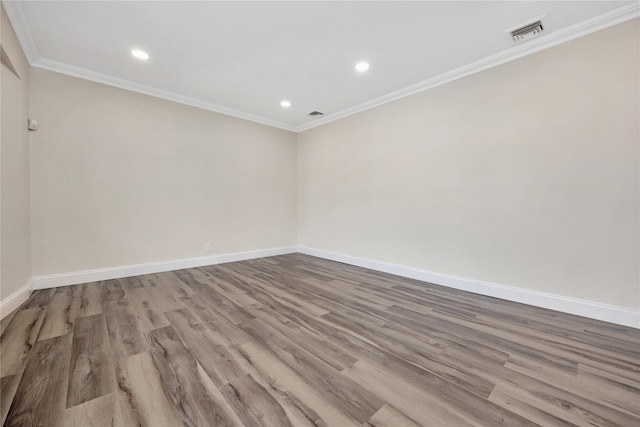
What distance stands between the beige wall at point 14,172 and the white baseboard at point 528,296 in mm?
3950

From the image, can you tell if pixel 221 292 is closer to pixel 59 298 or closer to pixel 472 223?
pixel 59 298

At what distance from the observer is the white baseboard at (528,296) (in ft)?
6.91

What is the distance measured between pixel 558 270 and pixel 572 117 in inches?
55.6

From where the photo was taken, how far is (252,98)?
3783mm

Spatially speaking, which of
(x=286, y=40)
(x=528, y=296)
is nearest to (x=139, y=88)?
(x=286, y=40)

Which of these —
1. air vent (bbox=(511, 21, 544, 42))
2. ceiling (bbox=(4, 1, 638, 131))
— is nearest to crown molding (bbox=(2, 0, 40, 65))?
ceiling (bbox=(4, 1, 638, 131))

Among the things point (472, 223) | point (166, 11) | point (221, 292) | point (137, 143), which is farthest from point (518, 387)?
point (137, 143)

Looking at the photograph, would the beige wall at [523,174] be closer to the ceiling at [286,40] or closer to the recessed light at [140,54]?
the ceiling at [286,40]

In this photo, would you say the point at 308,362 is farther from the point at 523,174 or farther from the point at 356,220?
the point at 356,220

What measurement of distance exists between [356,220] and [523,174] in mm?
2238

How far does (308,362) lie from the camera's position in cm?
158

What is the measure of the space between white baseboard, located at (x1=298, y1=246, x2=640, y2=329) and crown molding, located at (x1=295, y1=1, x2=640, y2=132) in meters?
2.36

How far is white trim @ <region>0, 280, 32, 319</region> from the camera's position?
2.11 m

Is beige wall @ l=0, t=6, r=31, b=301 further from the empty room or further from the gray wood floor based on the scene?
the gray wood floor
